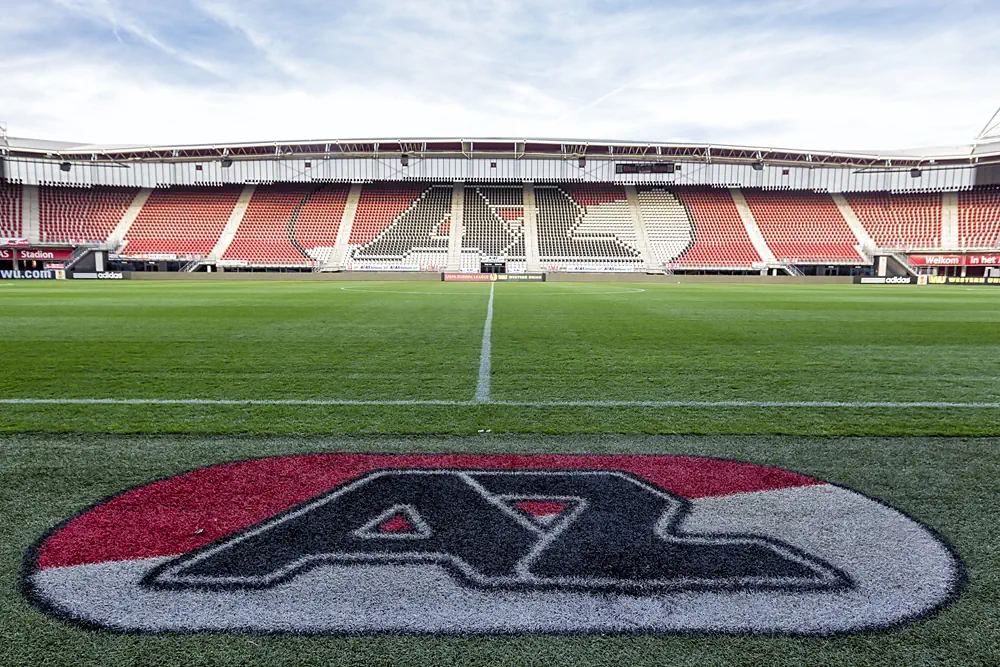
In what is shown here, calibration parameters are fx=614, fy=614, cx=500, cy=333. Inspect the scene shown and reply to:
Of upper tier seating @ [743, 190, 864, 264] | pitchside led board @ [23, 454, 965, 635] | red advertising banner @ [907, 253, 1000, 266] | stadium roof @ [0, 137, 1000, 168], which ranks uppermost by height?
stadium roof @ [0, 137, 1000, 168]

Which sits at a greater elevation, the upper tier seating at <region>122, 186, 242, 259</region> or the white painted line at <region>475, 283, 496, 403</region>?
the upper tier seating at <region>122, 186, 242, 259</region>

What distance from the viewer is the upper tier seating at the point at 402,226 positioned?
5025 centimetres

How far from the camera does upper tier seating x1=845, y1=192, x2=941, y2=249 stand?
5178cm

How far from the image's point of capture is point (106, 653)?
1.74 m

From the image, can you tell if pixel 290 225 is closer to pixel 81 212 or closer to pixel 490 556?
pixel 81 212

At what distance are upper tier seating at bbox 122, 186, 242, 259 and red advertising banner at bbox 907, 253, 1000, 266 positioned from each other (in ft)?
191

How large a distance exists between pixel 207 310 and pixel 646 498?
540 inches

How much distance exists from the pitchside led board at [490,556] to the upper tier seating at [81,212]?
5890cm

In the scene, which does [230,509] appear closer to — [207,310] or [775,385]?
[775,385]

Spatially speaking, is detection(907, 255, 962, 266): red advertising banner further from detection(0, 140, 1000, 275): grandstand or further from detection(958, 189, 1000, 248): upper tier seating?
detection(958, 189, 1000, 248): upper tier seating

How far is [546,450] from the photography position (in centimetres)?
374

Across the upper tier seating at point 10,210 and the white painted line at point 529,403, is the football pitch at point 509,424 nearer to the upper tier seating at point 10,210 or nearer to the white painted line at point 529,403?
the white painted line at point 529,403

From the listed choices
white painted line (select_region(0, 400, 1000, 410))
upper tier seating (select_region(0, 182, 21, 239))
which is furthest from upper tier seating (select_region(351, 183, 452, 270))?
white painted line (select_region(0, 400, 1000, 410))

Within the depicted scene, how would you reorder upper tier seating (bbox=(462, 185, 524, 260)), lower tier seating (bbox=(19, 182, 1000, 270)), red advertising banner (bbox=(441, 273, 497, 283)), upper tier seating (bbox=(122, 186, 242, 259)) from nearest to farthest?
1. red advertising banner (bbox=(441, 273, 497, 283))
2. lower tier seating (bbox=(19, 182, 1000, 270))
3. upper tier seating (bbox=(122, 186, 242, 259))
4. upper tier seating (bbox=(462, 185, 524, 260))
